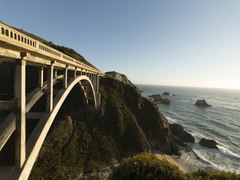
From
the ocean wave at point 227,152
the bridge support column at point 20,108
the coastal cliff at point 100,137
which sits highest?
the bridge support column at point 20,108

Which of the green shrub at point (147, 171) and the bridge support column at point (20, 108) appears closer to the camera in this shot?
the bridge support column at point (20, 108)

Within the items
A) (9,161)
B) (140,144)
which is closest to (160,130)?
(140,144)

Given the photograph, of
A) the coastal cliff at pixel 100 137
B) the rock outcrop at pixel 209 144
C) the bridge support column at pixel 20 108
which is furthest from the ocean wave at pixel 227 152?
the bridge support column at pixel 20 108

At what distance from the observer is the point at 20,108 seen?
795 centimetres

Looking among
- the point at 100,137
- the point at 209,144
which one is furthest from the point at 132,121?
the point at 209,144

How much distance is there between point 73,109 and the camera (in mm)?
36438

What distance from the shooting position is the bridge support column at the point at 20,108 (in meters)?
7.86

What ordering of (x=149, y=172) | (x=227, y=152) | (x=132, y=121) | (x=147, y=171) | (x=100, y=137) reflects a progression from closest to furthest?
(x=149, y=172) → (x=147, y=171) → (x=100, y=137) → (x=132, y=121) → (x=227, y=152)

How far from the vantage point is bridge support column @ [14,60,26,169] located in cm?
786

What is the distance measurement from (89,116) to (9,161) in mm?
15629

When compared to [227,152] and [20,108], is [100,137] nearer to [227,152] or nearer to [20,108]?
[20,108]

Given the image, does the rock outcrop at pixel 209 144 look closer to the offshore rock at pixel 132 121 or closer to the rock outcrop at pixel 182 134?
the rock outcrop at pixel 182 134

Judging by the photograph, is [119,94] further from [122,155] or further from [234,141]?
[234,141]

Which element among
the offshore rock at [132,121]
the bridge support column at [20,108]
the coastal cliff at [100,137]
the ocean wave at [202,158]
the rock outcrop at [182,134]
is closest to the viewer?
the bridge support column at [20,108]
